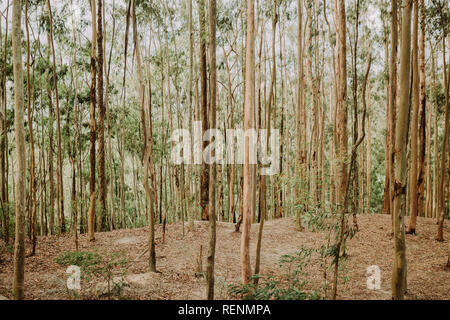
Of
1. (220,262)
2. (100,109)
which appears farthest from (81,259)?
(100,109)

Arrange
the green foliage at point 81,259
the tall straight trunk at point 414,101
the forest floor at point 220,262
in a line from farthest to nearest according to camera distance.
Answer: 1. the tall straight trunk at point 414,101
2. the forest floor at point 220,262
3. the green foliage at point 81,259

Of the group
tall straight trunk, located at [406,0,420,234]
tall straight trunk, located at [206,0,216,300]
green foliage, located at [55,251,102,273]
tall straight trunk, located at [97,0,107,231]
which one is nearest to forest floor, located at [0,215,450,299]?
green foliage, located at [55,251,102,273]

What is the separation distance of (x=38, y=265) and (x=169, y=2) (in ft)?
29.7

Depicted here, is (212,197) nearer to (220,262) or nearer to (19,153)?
(19,153)

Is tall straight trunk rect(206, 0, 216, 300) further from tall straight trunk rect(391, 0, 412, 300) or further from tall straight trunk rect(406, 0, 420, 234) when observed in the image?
tall straight trunk rect(406, 0, 420, 234)

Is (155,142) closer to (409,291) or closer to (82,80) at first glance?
(82,80)

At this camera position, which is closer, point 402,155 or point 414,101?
point 402,155

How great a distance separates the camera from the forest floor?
12.8 feet

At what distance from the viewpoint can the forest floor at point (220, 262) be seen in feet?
12.8

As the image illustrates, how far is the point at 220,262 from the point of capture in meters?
5.17

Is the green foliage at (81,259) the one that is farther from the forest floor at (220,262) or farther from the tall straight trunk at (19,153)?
the tall straight trunk at (19,153)

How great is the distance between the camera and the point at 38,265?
5.13 metres

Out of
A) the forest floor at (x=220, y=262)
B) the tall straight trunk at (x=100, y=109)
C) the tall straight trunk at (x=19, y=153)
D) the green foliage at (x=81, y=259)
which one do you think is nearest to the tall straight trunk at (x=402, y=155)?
the forest floor at (x=220, y=262)

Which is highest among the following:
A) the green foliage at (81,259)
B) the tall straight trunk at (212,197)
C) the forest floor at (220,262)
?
the tall straight trunk at (212,197)
